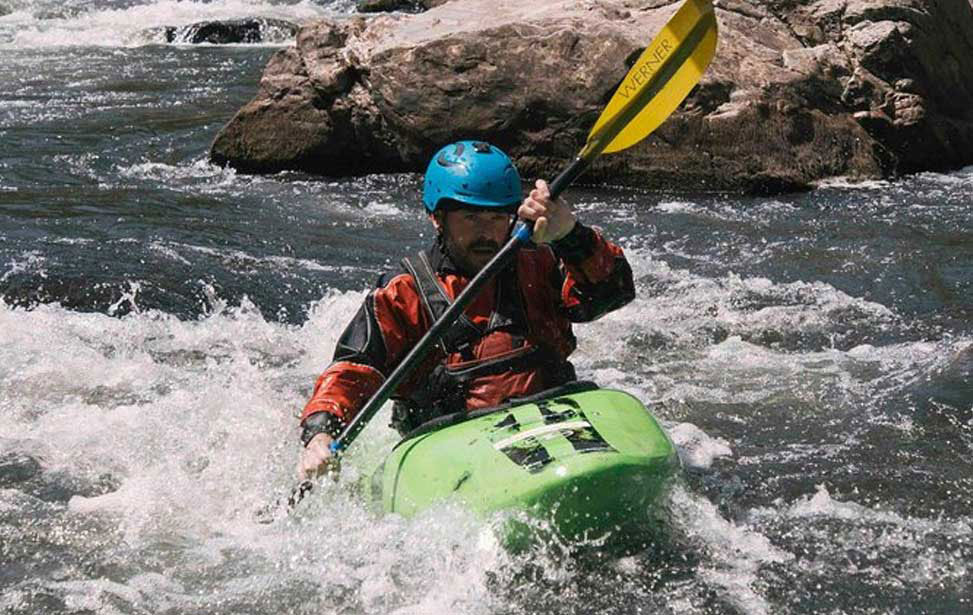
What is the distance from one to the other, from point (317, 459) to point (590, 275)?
1053 mm

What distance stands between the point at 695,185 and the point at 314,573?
5.84 metres

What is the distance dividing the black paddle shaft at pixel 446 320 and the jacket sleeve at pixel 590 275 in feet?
0.58

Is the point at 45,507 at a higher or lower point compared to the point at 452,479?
lower

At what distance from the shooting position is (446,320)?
171 inches

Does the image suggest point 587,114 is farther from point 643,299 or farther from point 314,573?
point 314,573

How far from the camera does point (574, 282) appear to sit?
4559mm

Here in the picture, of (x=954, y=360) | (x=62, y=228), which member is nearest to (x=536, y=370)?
(x=954, y=360)

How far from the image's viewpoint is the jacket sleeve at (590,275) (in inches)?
175

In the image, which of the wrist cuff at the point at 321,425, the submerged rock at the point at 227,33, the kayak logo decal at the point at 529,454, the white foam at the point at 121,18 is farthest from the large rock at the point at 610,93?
the white foam at the point at 121,18

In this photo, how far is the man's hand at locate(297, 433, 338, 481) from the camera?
4.36m

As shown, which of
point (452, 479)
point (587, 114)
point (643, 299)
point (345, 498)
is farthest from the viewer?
point (587, 114)

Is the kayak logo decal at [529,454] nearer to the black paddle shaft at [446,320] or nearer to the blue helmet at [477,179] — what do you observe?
the black paddle shaft at [446,320]

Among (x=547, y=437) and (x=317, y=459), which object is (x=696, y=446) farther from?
(x=317, y=459)

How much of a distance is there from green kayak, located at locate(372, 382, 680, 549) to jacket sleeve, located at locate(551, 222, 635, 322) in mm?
313
